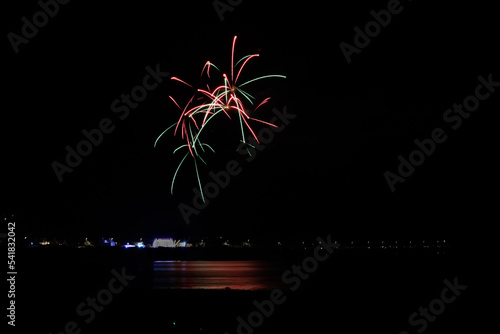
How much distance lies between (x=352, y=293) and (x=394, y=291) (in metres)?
1.07

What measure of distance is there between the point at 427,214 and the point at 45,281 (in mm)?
42417

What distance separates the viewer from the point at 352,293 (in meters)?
10.7

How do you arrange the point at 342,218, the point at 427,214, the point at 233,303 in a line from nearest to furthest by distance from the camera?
the point at 233,303 → the point at 427,214 → the point at 342,218

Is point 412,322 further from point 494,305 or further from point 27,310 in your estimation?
point 27,310

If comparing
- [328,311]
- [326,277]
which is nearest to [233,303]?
[328,311]

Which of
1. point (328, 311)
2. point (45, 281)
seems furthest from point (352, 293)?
point (45, 281)

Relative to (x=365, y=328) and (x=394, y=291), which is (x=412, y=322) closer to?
(x=365, y=328)

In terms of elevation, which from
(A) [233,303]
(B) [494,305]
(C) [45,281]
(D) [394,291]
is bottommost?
(B) [494,305]

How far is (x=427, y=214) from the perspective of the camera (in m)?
48.6

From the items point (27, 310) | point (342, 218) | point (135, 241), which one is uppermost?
point (135, 241)

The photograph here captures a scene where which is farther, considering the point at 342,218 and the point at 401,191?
the point at 342,218

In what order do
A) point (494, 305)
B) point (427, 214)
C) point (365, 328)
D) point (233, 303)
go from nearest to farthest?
point (365, 328) → point (494, 305) → point (233, 303) → point (427, 214)

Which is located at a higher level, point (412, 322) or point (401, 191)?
point (401, 191)

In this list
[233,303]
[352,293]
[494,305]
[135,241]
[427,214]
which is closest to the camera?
[494,305]
